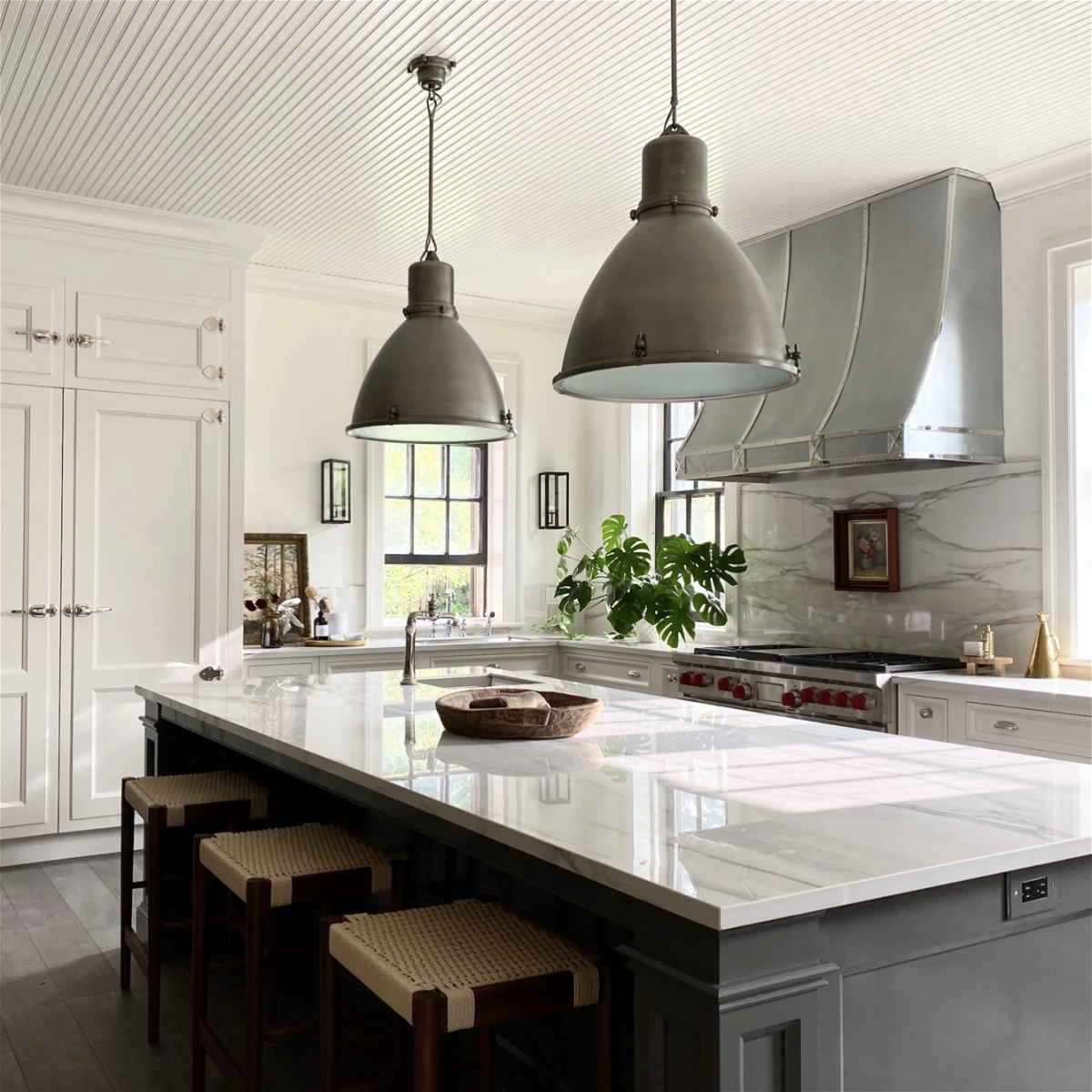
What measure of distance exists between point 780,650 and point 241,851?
2974mm

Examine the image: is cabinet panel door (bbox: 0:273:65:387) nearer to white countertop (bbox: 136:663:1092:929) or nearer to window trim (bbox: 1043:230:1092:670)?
white countertop (bbox: 136:663:1092:929)

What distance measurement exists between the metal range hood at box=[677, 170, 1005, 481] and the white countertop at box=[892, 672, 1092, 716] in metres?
0.82

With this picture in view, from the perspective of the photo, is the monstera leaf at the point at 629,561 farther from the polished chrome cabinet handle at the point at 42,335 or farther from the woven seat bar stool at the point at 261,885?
the woven seat bar stool at the point at 261,885

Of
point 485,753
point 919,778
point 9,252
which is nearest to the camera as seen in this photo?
point 919,778

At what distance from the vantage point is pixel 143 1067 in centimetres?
278

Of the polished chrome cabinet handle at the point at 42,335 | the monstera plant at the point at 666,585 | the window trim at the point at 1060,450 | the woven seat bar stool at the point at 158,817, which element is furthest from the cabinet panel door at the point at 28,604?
the window trim at the point at 1060,450

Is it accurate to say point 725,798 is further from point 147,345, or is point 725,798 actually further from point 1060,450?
point 147,345

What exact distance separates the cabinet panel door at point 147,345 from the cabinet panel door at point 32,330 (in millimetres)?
64

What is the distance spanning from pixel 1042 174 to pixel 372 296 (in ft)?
11.4

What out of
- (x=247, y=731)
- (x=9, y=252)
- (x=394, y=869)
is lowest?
(x=394, y=869)

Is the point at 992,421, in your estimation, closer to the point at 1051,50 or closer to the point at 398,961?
the point at 1051,50

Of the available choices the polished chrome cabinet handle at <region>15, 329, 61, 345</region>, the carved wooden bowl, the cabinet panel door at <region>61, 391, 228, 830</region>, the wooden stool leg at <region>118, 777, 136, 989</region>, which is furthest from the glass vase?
the carved wooden bowl

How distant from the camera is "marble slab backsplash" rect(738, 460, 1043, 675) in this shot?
A: 4.29 m

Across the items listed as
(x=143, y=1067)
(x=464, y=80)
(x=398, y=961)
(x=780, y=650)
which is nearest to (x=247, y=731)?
(x=143, y=1067)
